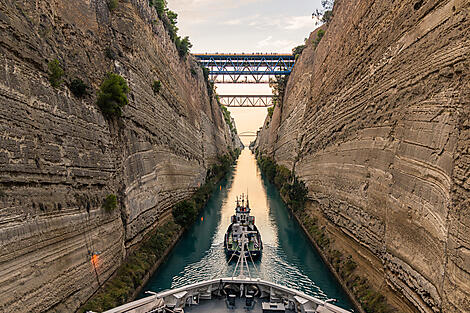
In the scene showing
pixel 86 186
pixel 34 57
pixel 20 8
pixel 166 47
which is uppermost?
pixel 166 47

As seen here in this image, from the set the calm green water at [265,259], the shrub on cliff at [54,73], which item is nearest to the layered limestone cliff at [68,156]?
the shrub on cliff at [54,73]

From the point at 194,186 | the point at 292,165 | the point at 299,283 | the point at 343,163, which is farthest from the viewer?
the point at 292,165

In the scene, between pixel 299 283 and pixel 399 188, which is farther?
pixel 299 283

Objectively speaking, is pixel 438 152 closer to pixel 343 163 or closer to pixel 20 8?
pixel 343 163

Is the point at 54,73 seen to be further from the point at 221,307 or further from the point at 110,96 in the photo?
the point at 221,307

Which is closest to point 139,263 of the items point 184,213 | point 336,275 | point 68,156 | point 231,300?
point 68,156

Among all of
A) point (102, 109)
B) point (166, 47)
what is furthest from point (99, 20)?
point (166, 47)

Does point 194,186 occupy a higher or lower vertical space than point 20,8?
lower
